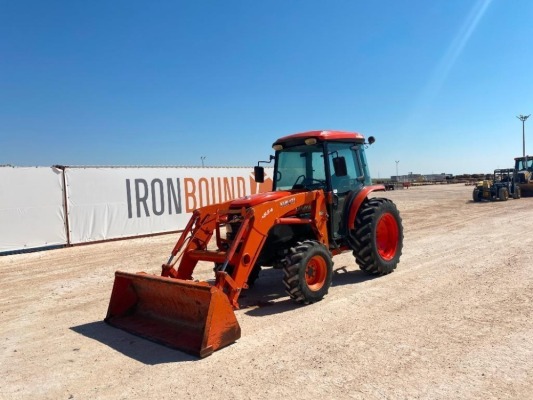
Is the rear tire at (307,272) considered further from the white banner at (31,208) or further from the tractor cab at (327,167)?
the white banner at (31,208)

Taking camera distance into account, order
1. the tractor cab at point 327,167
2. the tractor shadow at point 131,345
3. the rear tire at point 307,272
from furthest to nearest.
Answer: the tractor cab at point 327,167
the rear tire at point 307,272
the tractor shadow at point 131,345

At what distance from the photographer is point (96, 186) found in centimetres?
1429

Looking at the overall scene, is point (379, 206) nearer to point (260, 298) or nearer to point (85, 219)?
point (260, 298)

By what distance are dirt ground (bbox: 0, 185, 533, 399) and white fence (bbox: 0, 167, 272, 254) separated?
4496 mm

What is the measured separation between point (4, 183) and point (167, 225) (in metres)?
5.45

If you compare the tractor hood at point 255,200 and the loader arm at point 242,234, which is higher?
the tractor hood at point 255,200

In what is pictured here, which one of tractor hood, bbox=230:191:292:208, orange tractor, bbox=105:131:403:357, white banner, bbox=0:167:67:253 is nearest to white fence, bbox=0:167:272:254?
white banner, bbox=0:167:67:253

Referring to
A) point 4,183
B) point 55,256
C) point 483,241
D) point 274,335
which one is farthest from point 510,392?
point 4,183

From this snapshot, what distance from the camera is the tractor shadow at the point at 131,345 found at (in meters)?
4.48

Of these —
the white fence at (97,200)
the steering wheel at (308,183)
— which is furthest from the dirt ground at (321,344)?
the white fence at (97,200)

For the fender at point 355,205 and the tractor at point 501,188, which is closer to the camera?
the fender at point 355,205

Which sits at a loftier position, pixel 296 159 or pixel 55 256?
pixel 296 159

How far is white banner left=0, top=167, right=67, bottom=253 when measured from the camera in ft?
39.8

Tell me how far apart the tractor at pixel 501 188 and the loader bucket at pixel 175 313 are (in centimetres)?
2313
